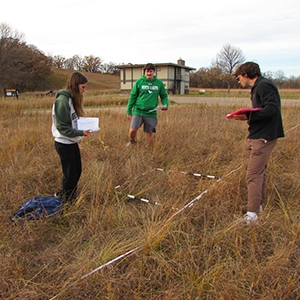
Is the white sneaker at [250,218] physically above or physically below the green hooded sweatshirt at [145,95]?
below

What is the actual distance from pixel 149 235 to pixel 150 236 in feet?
0.04

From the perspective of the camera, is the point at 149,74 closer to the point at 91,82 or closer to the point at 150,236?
the point at 150,236

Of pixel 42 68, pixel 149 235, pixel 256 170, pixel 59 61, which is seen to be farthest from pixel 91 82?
pixel 149 235

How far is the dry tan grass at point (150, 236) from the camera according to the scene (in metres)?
1.86

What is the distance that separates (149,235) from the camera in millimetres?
2266

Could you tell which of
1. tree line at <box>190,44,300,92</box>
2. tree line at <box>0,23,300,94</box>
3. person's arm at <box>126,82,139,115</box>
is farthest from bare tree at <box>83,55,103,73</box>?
person's arm at <box>126,82,139,115</box>

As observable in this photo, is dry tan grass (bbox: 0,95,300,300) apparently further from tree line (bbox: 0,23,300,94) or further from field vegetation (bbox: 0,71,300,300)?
tree line (bbox: 0,23,300,94)

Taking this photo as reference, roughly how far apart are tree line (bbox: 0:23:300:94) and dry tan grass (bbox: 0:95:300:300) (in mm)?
23637

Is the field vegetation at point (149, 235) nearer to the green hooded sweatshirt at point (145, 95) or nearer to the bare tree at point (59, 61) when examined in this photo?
the green hooded sweatshirt at point (145, 95)

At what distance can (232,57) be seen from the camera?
179 ft

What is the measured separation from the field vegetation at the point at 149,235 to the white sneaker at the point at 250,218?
67mm

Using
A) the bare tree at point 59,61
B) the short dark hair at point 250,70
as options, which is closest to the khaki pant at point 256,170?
the short dark hair at point 250,70

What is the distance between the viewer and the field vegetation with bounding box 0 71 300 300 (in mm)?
1864

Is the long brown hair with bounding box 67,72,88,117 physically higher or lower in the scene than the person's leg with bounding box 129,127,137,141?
higher
